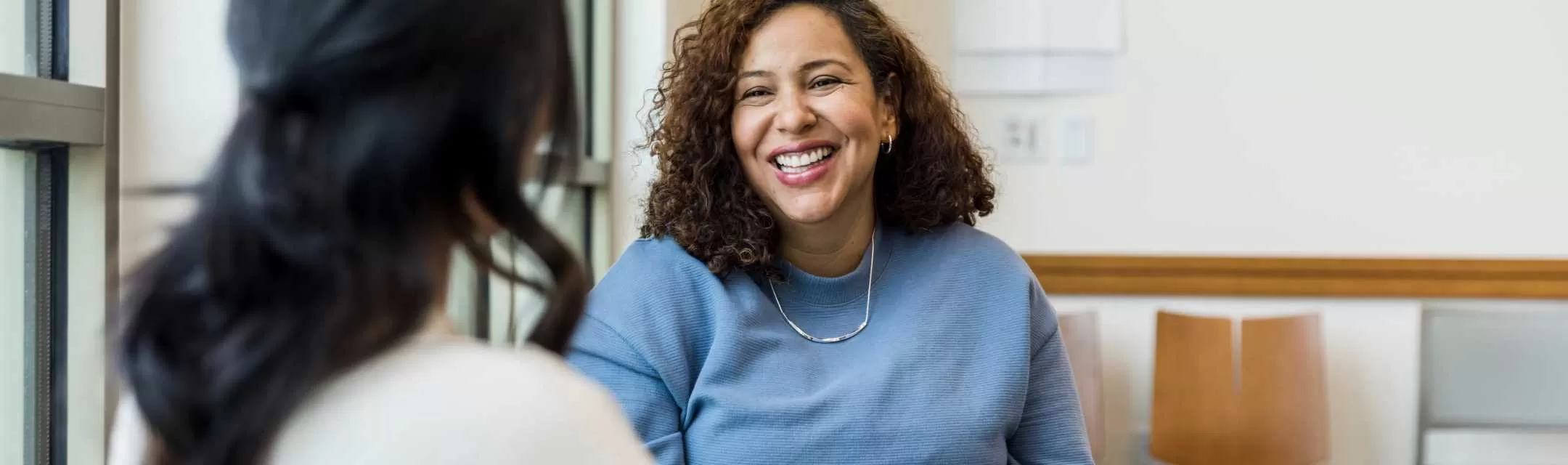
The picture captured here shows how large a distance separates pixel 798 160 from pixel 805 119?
0.05 metres

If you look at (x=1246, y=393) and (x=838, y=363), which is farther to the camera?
(x=1246, y=393)

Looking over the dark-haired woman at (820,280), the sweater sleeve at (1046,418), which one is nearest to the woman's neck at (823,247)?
the dark-haired woman at (820,280)

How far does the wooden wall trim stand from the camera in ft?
9.55

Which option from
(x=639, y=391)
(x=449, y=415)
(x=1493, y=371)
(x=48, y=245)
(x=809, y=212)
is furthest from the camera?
(x=1493, y=371)

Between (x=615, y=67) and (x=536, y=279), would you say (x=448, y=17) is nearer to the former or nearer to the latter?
(x=536, y=279)

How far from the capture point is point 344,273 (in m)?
0.52

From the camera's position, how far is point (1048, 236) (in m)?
3.01

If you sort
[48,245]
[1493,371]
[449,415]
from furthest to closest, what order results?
[1493,371], [48,245], [449,415]

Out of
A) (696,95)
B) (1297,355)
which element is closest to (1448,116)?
(1297,355)

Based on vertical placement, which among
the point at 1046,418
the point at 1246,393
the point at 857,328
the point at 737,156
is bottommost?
the point at 1246,393

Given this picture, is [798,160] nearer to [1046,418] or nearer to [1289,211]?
[1046,418]

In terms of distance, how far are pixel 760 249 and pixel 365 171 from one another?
3.25ft

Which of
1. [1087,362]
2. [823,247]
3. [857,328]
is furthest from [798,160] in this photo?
[1087,362]

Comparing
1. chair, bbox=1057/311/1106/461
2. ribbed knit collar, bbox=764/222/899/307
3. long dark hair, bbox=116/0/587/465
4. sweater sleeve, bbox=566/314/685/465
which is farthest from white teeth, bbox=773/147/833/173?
chair, bbox=1057/311/1106/461
